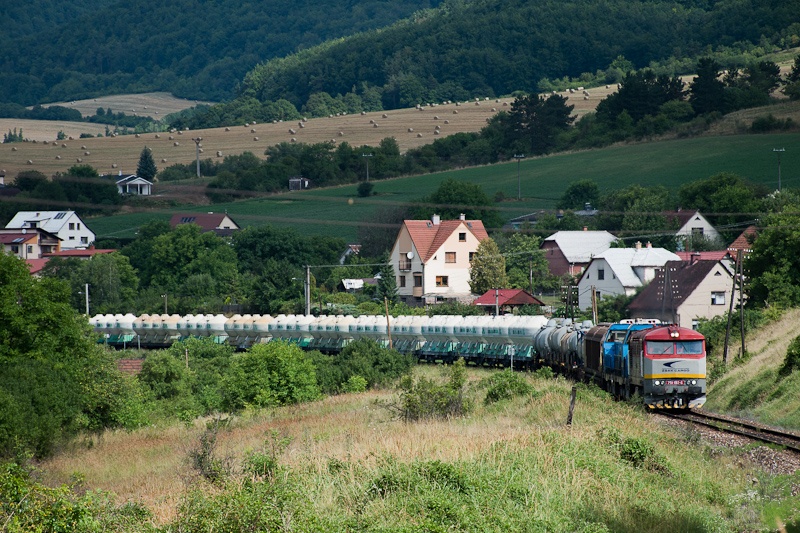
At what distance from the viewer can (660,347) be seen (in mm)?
31656

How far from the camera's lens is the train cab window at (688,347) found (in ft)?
104

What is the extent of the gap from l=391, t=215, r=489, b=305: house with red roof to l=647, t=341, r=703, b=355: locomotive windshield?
225ft

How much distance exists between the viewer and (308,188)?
153000 millimetres

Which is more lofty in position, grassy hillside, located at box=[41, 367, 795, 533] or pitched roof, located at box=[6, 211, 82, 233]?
pitched roof, located at box=[6, 211, 82, 233]

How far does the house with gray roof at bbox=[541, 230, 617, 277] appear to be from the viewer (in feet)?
344

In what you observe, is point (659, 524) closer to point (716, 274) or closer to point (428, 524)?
point (428, 524)

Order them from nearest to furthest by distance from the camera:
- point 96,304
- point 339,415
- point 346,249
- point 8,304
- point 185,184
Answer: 1. point 339,415
2. point 8,304
3. point 96,304
4. point 346,249
5. point 185,184

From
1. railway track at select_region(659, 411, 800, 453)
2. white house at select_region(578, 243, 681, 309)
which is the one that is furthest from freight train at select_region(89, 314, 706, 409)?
white house at select_region(578, 243, 681, 309)

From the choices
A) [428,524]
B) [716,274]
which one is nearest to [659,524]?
[428,524]

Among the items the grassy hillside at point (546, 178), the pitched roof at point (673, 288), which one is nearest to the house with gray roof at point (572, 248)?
the grassy hillside at point (546, 178)

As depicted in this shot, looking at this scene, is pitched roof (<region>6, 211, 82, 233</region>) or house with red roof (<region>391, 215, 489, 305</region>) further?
pitched roof (<region>6, 211, 82, 233</region>)

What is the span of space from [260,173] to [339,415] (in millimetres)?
117427

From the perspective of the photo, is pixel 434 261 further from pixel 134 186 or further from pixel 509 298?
pixel 134 186

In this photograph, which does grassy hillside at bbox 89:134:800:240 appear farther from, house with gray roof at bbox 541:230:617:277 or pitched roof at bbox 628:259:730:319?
pitched roof at bbox 628:259:730:319
